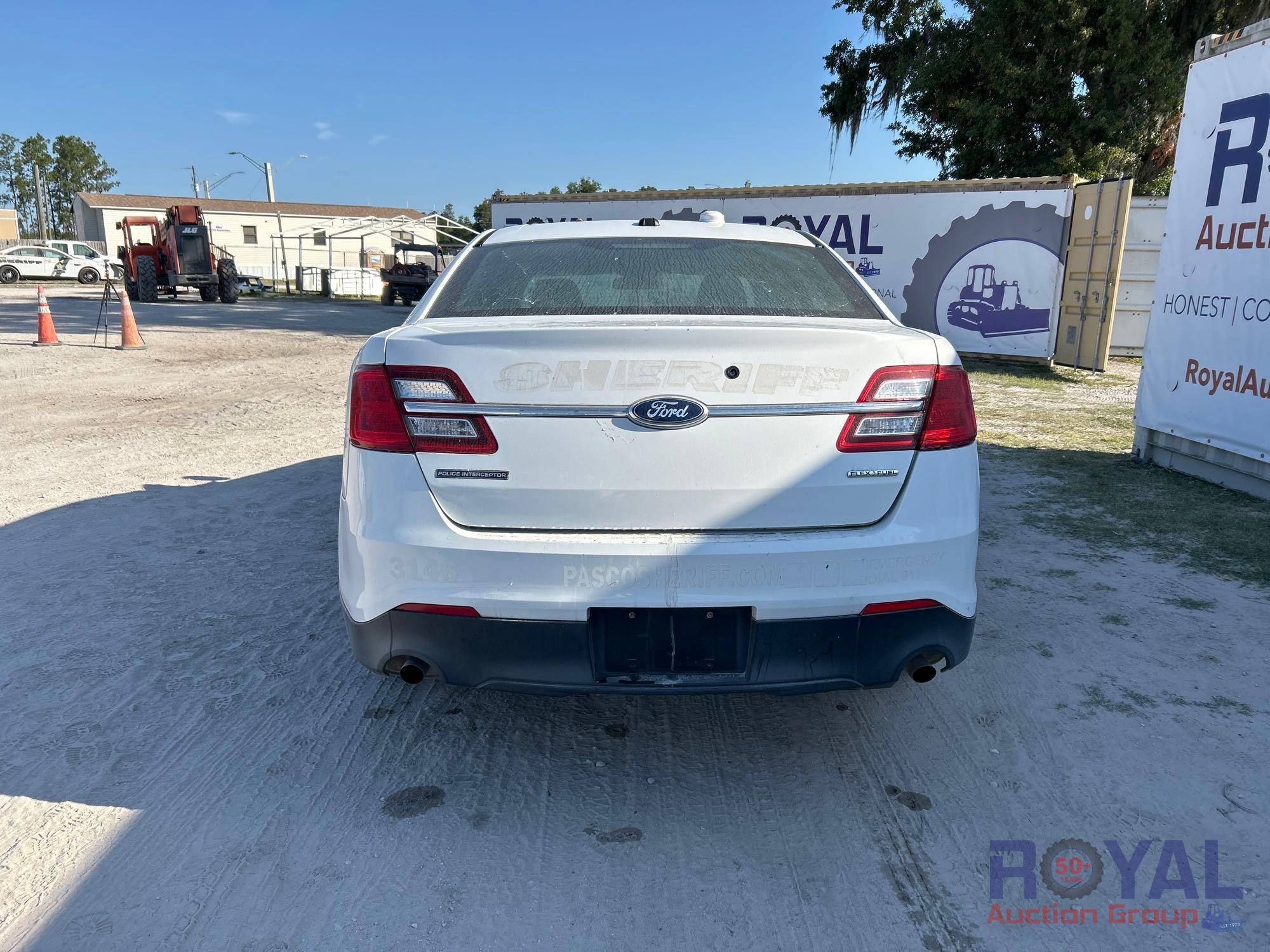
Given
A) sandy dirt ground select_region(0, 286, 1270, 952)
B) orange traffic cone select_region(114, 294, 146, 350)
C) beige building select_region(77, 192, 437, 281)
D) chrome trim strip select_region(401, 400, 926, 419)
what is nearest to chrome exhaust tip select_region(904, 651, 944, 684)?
sandy dirt ground select_region(0, 286, 1270, 952)

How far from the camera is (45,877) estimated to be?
2.07 metres

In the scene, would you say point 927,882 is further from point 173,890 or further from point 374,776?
point 173,890

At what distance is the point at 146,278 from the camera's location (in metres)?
24.2

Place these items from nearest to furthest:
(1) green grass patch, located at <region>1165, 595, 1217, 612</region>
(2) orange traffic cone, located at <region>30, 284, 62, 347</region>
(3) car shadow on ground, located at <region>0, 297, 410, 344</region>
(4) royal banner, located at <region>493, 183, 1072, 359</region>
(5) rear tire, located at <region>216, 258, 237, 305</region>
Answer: (1) green grass patch, located at <region>1165, 595, 1217, 612</region>, (4) royal banner, located at <region>493, 183, 1072, 359</region>, (2) orange traffic cone, located at <region>30, 284, 62, 347</region>, (3) car shadow on ground, located at <region>0, 297, 410, 344</region>, (5) rear tire, located at <region>216, 258, 237, 305</region>

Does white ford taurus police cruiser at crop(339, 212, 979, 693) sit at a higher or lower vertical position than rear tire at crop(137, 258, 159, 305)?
lower

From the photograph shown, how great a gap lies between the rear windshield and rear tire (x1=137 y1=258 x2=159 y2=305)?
25319 millimetres

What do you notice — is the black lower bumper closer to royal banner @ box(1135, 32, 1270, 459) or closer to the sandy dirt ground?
the sandy dirt ground

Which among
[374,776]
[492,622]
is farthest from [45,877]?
[492,622]

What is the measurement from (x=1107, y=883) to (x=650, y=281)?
215cm

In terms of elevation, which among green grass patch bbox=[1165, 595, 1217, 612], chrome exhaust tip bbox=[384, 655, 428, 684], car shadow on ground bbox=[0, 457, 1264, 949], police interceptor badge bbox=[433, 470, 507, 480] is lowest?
car shadow on ground bbox=[0, 457, 1264, 949]

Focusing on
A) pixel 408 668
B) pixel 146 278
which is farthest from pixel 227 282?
pixel 408 668

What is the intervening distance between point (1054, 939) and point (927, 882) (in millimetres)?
289

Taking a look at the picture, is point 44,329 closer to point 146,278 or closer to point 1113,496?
point 146,278

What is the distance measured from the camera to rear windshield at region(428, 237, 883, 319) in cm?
261
